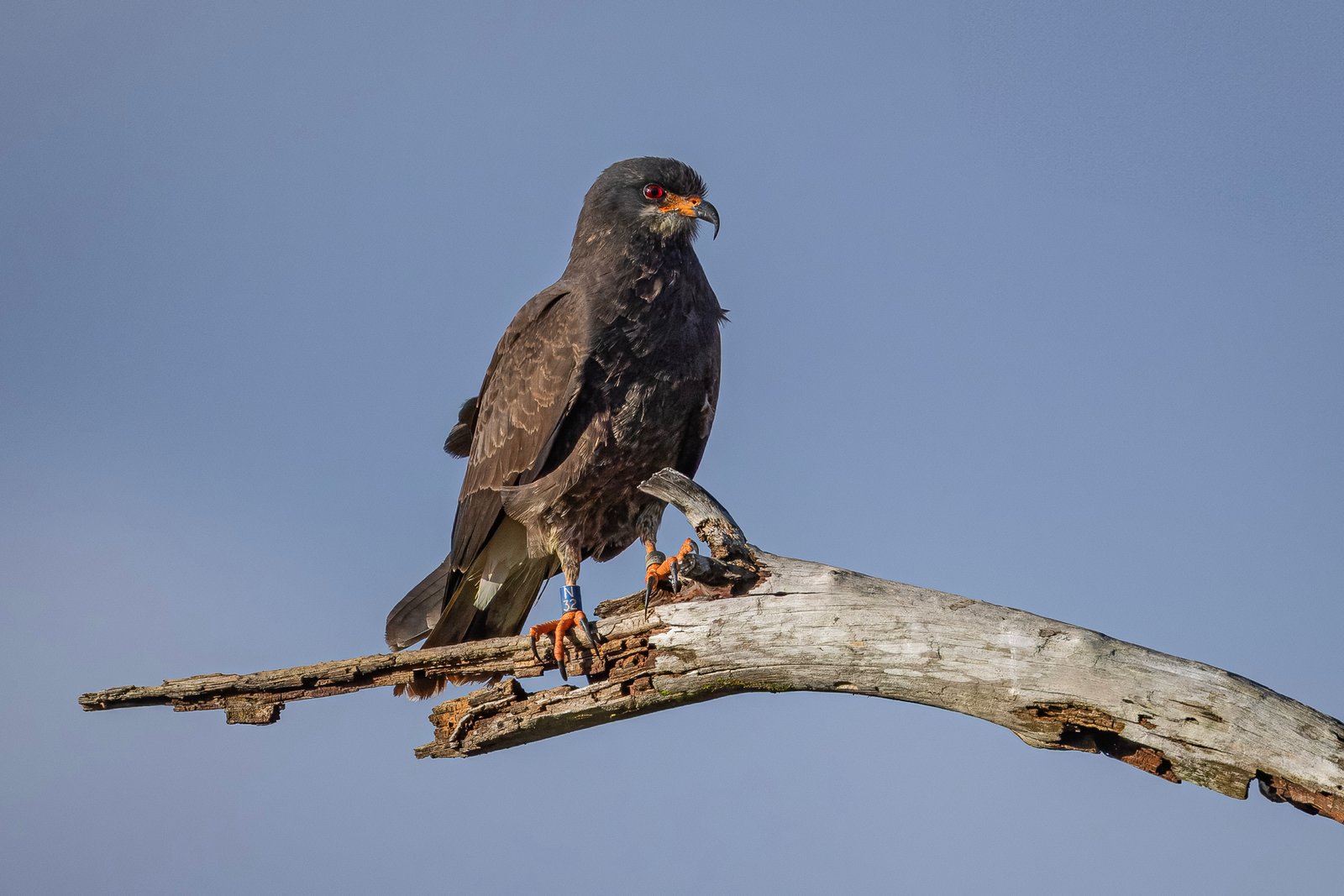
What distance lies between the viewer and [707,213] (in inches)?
273

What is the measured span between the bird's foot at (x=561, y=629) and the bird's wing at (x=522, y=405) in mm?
1103

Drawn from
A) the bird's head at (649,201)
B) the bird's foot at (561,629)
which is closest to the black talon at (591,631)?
the bird's foot at (561,629)

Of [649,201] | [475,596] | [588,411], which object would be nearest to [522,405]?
[588,411]

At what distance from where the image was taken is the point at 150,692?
6.00 meters

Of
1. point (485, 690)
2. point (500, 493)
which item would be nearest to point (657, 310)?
point (500, 493)

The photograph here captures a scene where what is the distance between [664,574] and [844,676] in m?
1.14

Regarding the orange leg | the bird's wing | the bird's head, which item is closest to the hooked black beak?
the bird's head

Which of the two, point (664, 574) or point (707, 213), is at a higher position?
point (707, 213)

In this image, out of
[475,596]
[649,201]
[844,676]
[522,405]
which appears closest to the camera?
[844,676]

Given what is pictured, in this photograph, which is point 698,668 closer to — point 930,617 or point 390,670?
point 930,617

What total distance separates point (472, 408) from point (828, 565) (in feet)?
10.5

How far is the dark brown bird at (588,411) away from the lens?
6625 mm

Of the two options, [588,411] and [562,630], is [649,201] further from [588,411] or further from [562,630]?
[562,630]

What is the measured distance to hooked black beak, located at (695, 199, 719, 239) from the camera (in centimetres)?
694
